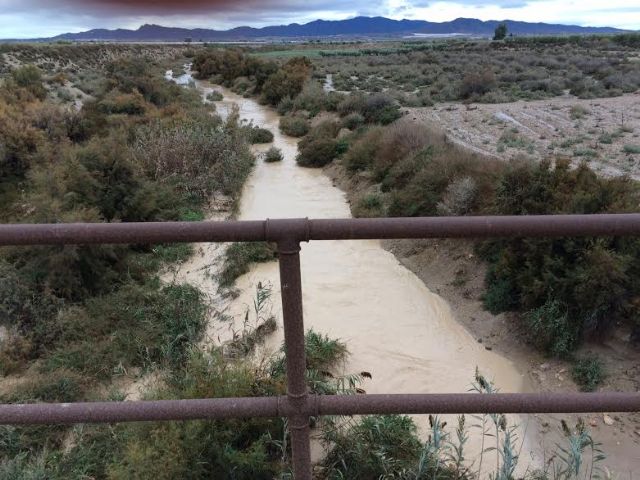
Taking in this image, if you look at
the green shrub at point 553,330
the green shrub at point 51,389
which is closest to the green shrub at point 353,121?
the green shrub at point 553,330

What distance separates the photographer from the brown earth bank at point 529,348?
5.00 metres

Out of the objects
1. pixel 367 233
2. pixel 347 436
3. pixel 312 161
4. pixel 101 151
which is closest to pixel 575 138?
pixel 312 161

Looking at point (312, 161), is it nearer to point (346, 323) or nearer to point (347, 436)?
point (346, 323)

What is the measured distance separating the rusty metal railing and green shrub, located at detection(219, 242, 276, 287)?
6830 mm

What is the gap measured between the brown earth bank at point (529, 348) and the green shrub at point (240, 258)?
2.48 meters

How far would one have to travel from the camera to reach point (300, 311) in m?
1.49

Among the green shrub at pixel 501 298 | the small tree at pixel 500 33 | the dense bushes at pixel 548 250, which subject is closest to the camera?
the dense bushes at pixel 548 250

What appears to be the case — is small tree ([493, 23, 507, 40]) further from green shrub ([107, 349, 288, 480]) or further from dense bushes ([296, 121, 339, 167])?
green shrub ([107, 349, 288, 480])

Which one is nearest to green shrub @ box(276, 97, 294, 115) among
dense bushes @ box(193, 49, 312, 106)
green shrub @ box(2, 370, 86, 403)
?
dense bushes @ box(193, 49, 312, 106)

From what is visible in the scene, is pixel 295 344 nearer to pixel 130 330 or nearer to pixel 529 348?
pixel 130 330

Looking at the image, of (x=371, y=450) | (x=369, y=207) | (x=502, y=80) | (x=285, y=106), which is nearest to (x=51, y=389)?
(x=371, y=450)

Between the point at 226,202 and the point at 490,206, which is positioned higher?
the point at 490,206

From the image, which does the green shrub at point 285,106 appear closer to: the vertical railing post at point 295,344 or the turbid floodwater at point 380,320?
the turbid floodwater at point 380,320

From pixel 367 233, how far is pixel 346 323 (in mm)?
6125
